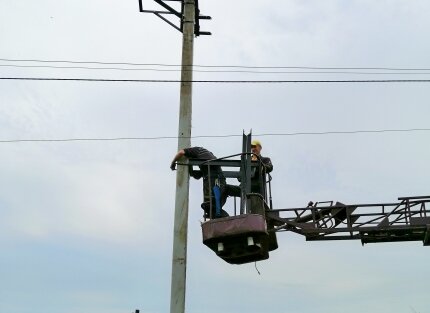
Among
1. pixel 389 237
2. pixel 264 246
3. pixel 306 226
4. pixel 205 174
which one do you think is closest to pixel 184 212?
pixel 205 174

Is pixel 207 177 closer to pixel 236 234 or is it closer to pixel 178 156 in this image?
pixel 178 156

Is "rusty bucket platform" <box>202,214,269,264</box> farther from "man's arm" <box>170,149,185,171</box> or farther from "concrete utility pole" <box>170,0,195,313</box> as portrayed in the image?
"man's arm" <box>170,149,185,171</box>

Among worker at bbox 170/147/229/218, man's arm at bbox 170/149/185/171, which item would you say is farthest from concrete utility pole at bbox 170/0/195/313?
worker at bbox 170/147/229/218

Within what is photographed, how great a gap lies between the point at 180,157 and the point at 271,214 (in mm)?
1898

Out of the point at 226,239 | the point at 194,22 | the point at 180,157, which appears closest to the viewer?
the point at 226,239

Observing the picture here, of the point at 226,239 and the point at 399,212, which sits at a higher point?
the point at 399,212

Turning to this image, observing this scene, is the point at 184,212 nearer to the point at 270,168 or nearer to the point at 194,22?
the point at 270,168

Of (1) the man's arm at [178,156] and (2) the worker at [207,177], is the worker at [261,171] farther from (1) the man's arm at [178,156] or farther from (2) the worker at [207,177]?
(1) the man's arm at [178,156]

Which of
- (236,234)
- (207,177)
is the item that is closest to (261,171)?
(207,177)

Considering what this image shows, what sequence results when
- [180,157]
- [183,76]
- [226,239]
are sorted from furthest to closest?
[183,76]
[180,157]
[226,239]

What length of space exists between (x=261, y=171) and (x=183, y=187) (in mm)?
1384

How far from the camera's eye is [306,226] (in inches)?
420

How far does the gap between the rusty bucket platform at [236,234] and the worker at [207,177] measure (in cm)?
61

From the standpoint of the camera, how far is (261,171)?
34.2 feet
